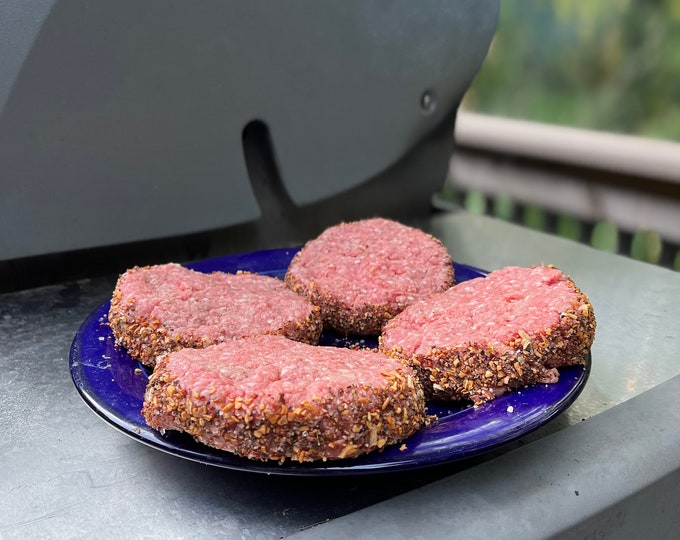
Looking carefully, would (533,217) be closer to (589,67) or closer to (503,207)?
(503,207)

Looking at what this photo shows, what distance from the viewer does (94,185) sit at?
1121 millimetres

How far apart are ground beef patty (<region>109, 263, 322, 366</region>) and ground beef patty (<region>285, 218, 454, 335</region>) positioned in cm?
5

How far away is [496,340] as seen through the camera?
76 centimetres

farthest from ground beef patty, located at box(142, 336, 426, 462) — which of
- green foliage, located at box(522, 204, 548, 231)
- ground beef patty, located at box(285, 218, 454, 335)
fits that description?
green foliage, located at box(522, 204, 548, 231)

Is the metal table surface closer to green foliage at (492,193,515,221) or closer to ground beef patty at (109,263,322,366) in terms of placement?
ground beef patty at (109,263,322,366)

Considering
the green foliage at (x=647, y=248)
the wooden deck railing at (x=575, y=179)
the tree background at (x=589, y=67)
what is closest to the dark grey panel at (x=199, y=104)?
the wooden deck railing at (x=575, y=179)

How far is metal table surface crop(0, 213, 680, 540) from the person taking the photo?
2.04 ft

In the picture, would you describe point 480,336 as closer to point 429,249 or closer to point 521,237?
point 429,249

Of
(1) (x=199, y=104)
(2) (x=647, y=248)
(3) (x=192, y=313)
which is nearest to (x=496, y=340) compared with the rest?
(3) (x=192, y=313)

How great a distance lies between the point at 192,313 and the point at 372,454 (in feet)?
1.02

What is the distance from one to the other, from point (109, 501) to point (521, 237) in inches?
41.5

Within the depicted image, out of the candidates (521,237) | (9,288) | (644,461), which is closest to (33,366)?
(9,288)

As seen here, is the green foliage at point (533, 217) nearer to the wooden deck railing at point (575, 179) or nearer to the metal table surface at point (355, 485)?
the wooden deck railing at point (575, 179)

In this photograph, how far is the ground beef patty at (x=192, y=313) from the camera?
32.1 inches
